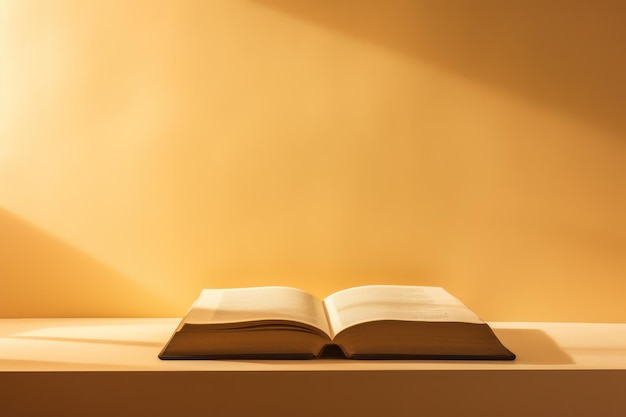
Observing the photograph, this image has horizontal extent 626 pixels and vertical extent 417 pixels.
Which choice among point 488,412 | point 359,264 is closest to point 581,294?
point 359,264

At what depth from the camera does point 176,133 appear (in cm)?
173

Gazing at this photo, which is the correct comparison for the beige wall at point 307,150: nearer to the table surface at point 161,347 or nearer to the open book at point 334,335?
the table surface at point 161,347

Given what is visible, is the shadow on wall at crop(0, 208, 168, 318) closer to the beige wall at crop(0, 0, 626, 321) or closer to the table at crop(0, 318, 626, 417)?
the beige wall at crop(0, 0, 626, 321)

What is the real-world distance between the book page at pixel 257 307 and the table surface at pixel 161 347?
0.31ft

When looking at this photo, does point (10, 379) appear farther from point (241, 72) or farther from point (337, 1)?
point (337, 1)

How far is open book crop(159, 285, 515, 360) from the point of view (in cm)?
124

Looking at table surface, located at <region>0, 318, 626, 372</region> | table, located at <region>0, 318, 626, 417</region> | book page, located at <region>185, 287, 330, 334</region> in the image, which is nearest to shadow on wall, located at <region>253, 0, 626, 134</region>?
table surface, located at <region>0, 318, 626, 372</region>

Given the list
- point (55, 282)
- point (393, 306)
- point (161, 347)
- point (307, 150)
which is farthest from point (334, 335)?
point (55, 282)

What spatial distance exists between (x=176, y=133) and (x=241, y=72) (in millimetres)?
223

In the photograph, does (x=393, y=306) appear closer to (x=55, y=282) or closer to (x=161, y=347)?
(x=161, y=347)

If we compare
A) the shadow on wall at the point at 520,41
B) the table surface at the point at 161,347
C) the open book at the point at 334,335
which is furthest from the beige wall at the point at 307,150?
the open book at the point at 334,335

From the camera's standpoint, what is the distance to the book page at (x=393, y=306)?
4.32 ft

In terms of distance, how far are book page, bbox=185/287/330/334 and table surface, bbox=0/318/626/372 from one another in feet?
0.31

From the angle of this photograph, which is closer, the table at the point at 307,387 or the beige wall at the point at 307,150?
the table at the point at 307,387
